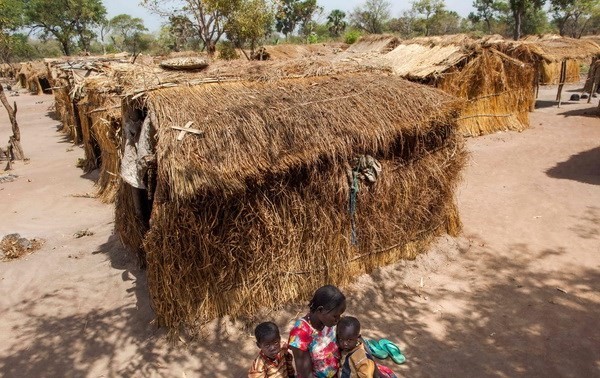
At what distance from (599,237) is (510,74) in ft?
28.5

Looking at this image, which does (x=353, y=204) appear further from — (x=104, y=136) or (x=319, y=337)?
(x=104, y=136)

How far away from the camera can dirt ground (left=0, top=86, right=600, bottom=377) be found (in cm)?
449

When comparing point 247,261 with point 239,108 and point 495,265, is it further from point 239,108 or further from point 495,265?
point 495,265

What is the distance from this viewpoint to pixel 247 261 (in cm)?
484

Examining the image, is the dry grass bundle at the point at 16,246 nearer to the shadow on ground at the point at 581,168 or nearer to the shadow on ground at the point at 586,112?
the shadow on ground at the point at 581,168

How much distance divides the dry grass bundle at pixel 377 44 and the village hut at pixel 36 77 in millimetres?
23360

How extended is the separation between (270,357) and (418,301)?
277cm

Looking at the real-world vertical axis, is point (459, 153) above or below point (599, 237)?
above

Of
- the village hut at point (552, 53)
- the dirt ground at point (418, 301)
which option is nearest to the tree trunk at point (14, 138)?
the dirt ground at point (418, 301)

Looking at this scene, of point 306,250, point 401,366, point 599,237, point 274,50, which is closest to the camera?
point 401,366

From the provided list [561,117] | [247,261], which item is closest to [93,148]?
[247,261]

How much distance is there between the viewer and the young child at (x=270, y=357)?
11.0 ft

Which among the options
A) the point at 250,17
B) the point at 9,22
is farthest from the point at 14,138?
the point at 250,17

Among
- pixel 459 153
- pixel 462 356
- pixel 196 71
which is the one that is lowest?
pixel 462 356
